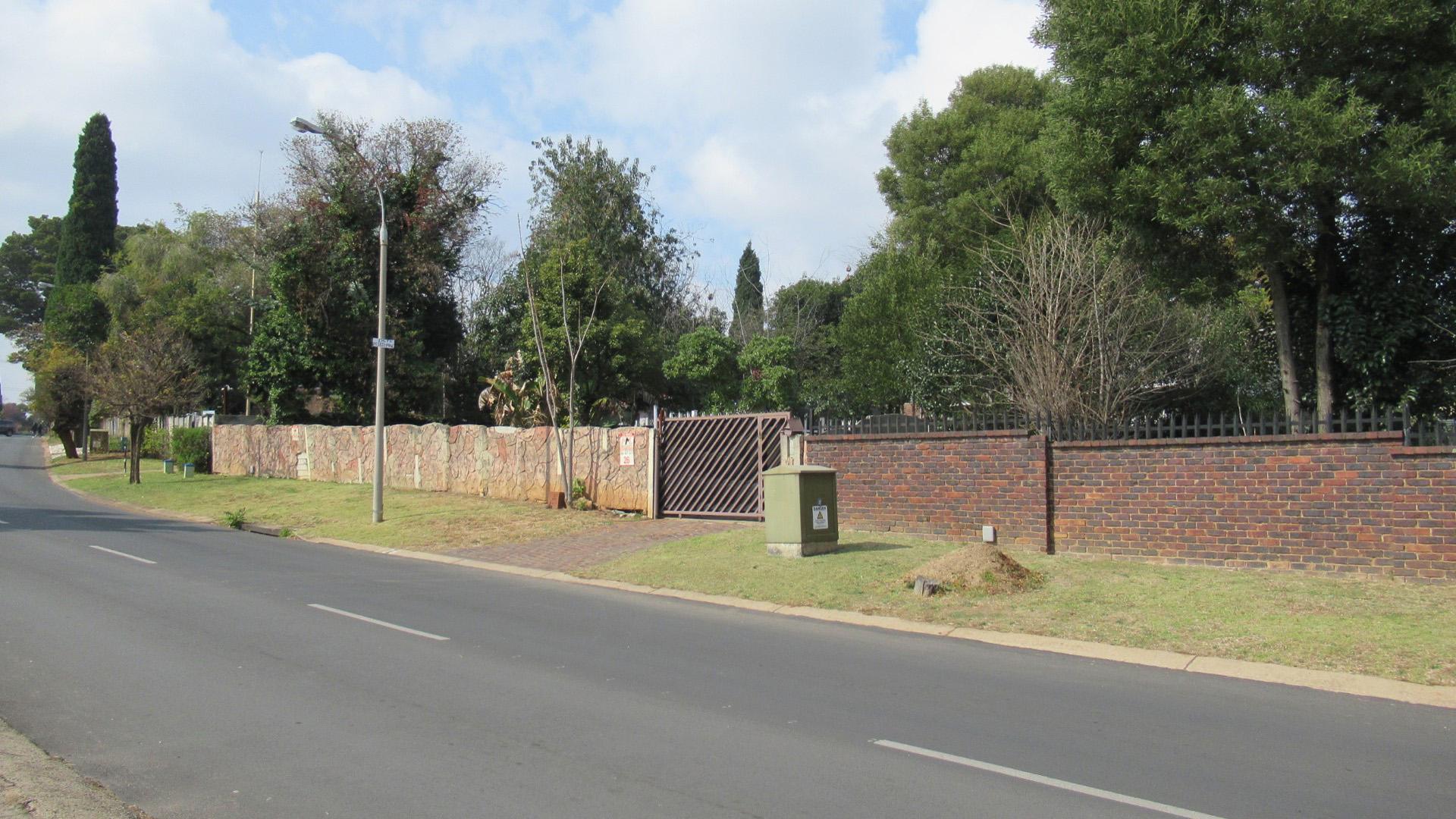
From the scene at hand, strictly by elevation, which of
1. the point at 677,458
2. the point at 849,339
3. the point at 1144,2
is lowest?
the point at 677,458

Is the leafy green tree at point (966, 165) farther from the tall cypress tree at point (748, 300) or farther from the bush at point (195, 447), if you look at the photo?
the bush at point (195, 447)

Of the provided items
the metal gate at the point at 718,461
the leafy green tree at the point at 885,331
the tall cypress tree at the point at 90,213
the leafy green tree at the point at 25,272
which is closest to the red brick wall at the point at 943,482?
the metal gate at the point at 718,461

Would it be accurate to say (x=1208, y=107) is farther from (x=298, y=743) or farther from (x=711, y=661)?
(x=298, y=743)

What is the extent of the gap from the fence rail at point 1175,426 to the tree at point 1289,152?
71.6 inches

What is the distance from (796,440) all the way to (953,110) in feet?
63.8

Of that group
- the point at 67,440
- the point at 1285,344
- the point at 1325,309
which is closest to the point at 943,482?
the point at 1285,344

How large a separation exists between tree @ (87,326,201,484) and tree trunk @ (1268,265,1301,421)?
32530 millimetres

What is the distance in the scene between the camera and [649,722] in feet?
21.8

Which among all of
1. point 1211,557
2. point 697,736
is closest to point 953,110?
point 1211,557

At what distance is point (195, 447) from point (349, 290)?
8.22 m

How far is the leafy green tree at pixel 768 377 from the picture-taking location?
31719 mm

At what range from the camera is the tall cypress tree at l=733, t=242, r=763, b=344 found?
47375mm

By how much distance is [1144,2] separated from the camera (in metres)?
13.1

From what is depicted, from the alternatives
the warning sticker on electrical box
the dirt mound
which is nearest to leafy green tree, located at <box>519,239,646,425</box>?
the warning sticker on electrical box
